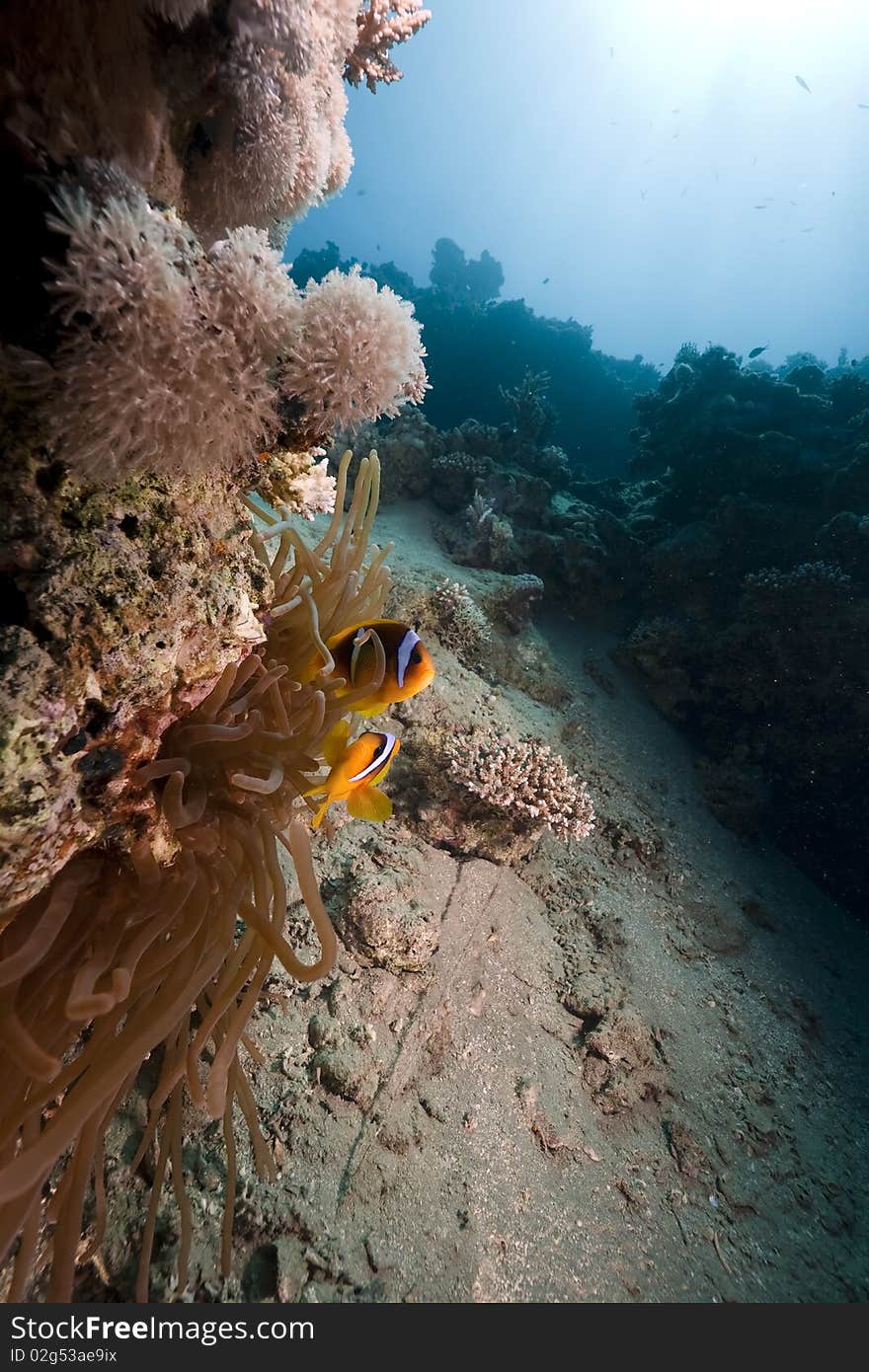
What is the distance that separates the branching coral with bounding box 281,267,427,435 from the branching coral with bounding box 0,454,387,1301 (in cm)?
53

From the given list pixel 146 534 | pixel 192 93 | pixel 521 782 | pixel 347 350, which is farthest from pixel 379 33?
pixel 521 782

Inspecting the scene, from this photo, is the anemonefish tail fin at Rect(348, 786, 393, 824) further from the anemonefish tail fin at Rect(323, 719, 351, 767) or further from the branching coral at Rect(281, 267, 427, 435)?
the branching coral at Rect(281, 267, 427, 435)

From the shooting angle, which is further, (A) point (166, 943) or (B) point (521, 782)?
(B) point (521, 782)

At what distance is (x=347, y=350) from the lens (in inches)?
55.8

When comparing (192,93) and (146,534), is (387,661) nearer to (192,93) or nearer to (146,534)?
(146,534)

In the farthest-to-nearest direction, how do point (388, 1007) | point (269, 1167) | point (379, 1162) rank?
1. point (388, 1007)
2. point (379, 1162)
3. point (269, 1167)

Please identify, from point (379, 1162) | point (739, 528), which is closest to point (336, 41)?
point (379, 1162)

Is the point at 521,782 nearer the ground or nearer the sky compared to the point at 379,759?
nearer the ground

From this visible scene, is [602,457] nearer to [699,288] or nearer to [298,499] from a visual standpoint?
[298,499]

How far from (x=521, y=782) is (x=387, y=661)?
214 cm

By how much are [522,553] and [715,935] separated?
210 inches

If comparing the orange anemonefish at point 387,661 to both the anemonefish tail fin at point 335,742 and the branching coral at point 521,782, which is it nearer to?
the anemonefish tail fin at point 335,742

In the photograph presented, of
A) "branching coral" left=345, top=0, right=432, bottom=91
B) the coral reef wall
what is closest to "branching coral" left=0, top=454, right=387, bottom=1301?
the coral reef wall

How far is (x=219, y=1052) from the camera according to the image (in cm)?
146
